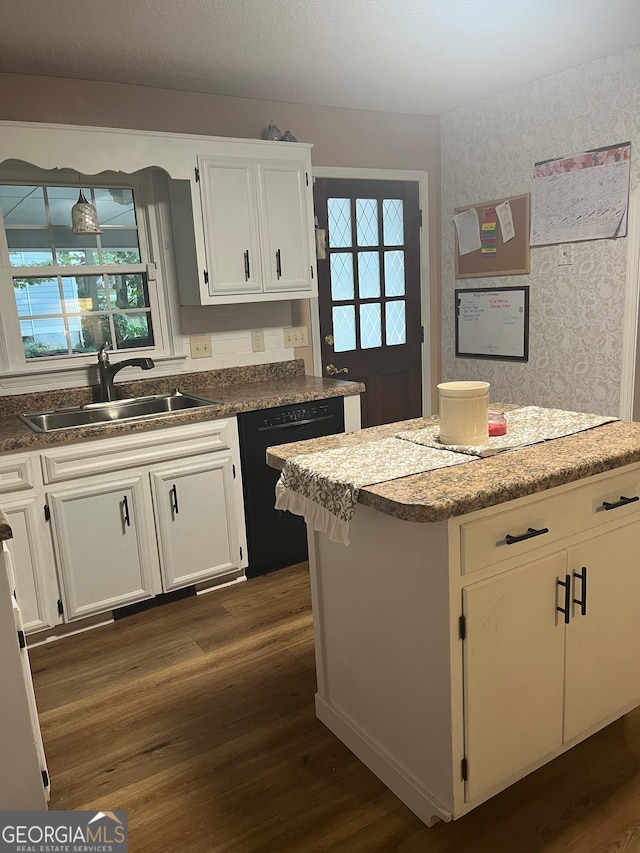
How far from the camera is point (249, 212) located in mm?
3312

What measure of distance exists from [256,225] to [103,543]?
170 cm

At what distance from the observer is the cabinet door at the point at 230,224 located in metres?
3.20

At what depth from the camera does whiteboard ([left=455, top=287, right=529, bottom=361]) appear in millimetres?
3914

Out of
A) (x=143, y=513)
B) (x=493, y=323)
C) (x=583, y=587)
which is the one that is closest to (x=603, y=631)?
(x=583, y=587)

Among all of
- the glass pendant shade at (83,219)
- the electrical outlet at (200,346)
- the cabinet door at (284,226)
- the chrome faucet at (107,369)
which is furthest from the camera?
the electrical outlet at (200,346)

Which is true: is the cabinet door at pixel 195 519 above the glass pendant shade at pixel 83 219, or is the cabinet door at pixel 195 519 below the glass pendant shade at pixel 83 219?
below

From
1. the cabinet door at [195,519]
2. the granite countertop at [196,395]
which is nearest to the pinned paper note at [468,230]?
the granite countertop at [196,395]

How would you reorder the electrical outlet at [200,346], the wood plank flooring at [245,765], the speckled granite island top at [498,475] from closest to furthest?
the speckled granite island top at [498,475], the wood plank flooring at [245,765], the electrical outlet at [200,346]

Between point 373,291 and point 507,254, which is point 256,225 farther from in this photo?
point 507,254

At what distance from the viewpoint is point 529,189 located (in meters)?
3.71

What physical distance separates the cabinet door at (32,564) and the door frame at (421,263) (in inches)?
74.3

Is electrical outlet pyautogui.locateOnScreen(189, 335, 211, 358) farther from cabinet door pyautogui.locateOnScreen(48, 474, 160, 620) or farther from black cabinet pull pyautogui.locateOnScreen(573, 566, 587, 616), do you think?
black cabinet pull pyautogui.locateOnScreen(573, 566, 587, 616)

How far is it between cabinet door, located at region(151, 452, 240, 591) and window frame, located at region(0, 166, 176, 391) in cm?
75

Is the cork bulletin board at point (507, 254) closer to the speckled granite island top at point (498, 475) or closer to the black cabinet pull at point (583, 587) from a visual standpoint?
the speckled granite island top at point (498, 475)
